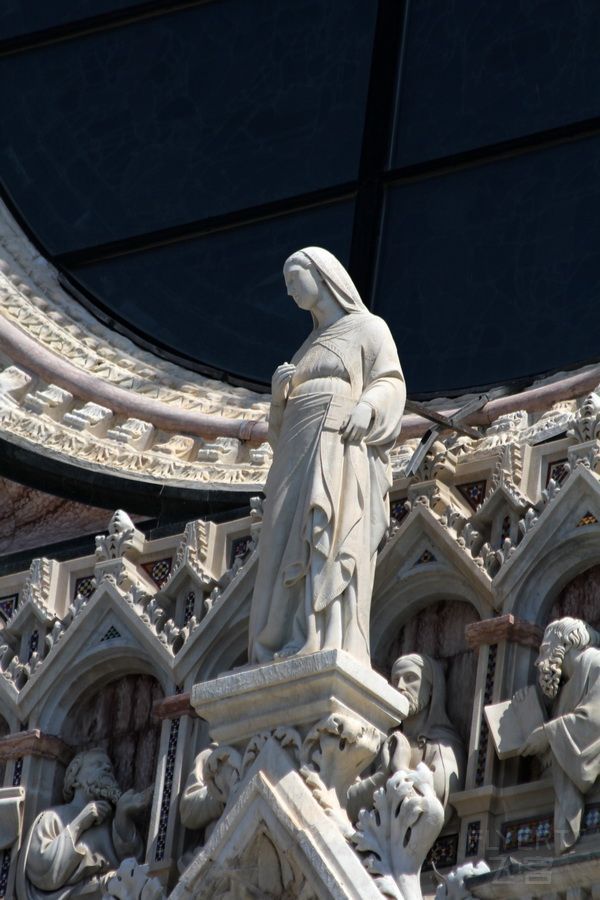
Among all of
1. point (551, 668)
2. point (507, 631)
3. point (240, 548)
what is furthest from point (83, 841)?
point (551, 668)

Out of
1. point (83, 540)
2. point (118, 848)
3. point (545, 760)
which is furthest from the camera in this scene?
point (83, 540)

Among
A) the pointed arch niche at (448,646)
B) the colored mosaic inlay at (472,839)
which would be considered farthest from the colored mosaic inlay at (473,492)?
the colored mosaic inlay at (472,839)

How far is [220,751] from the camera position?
50.3 ft

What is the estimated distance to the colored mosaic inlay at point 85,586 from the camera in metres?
17.3

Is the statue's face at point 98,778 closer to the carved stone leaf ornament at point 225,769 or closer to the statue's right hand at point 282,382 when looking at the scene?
the carved stone leaf ornament at point 225,769

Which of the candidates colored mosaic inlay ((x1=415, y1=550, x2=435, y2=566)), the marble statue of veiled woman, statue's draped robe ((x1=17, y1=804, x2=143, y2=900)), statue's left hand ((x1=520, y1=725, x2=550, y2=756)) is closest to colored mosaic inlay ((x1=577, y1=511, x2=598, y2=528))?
colored mosaic inlay ((x1=415, y1=550, x2=435, y2=566))

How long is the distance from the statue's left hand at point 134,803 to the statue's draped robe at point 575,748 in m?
2.26

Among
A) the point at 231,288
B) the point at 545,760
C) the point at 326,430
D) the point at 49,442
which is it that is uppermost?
the point at 231,288

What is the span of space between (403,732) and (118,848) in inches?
63.1

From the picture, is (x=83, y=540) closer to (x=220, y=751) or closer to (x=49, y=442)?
(x=49, y=442)

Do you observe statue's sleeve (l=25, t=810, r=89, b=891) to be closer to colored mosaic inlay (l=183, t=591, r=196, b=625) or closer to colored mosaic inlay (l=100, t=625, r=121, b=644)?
colored mosaic inlay (l=100, t=625, r=121, b=644)

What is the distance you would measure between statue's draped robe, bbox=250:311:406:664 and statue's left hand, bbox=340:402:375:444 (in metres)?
0.03

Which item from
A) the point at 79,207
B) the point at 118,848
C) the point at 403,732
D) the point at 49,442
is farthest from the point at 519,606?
the point at 79,207

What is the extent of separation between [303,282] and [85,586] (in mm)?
2150
